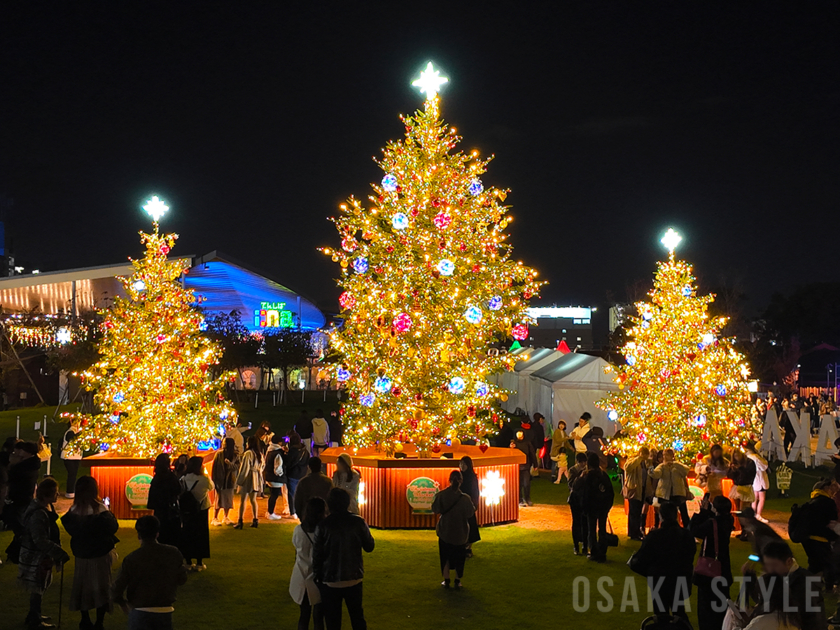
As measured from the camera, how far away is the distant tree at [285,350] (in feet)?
156

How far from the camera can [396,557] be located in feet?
36.5

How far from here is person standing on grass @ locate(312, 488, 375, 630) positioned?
21.4ft

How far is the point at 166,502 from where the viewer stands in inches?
384

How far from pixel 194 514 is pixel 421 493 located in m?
4.10

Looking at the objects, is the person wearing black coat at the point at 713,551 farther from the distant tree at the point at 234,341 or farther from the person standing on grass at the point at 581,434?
the distant tree at the point at 234,341

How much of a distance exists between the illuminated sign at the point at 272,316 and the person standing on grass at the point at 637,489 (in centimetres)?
4249

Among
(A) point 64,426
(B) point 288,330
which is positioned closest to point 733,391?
(A) point 64,426

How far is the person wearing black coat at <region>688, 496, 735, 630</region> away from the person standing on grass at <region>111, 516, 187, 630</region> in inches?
164

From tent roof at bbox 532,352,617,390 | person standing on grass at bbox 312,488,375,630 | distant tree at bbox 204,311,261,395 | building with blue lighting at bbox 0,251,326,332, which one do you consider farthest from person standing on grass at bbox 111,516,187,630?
distant tree at bbox 204,311,261,395

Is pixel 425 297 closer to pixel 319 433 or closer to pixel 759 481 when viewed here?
pixel 319 433

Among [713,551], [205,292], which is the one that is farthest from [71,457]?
[205,292]

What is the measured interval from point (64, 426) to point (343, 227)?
22.8m

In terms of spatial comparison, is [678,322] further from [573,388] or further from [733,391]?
[573,388]

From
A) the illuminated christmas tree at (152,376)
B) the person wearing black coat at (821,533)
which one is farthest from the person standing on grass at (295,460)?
the person wearing black coat at (821,533)
